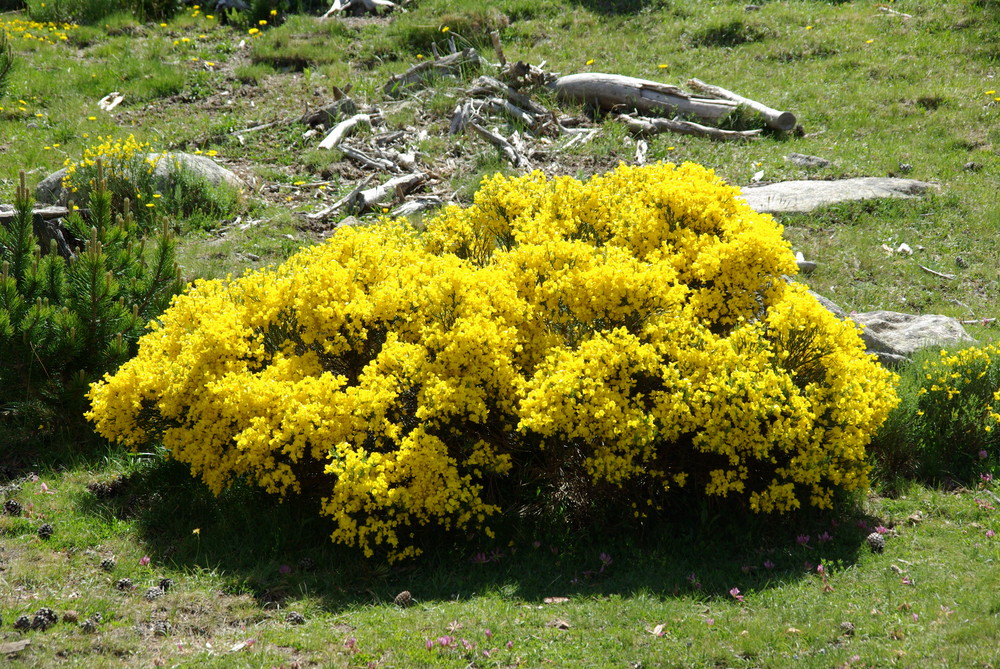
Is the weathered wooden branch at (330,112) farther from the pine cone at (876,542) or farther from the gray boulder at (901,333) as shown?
the pine cone at (876,542)

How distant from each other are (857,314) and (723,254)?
2530 mm

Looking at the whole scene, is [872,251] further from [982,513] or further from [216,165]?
[216,165]

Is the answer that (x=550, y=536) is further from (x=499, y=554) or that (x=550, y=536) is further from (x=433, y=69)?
(x=433, y=69)

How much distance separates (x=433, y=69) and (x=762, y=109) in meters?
4.63

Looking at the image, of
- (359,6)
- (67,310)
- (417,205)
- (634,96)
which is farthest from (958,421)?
(359,6)

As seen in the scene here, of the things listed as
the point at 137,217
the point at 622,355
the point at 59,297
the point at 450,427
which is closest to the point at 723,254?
the point at 622,355

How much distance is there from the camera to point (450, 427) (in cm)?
504

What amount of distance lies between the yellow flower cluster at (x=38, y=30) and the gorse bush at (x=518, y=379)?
1110 centimetres

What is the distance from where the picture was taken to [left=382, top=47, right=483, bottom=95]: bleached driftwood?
12.3 metres

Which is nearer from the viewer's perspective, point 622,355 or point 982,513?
point 622,355

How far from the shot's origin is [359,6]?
15641 millimetres

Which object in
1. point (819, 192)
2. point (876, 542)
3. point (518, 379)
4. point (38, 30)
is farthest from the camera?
point (38, 30)

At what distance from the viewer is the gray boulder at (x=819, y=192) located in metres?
9.26

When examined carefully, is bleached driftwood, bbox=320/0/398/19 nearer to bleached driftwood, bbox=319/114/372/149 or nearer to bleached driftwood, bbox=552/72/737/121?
bleached driftwood, bbox=319/114/372/149
